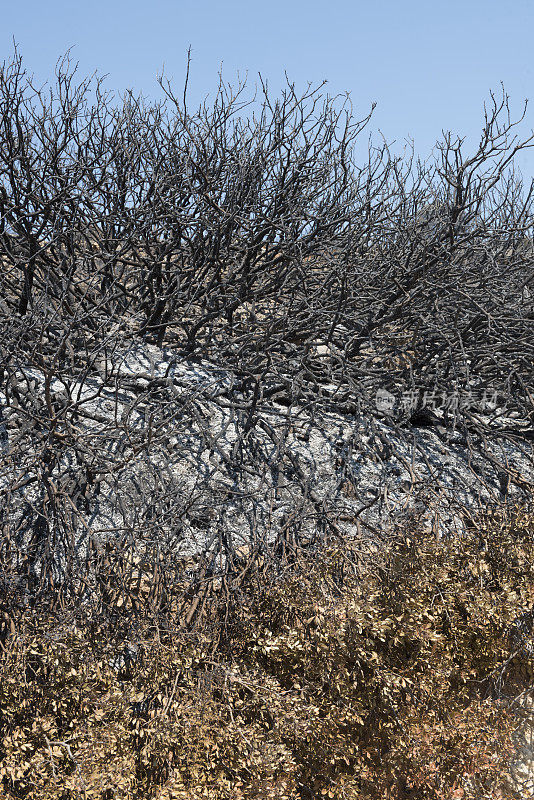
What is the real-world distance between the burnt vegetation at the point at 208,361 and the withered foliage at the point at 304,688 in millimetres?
76

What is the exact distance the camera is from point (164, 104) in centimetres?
879

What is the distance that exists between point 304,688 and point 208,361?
3701mm

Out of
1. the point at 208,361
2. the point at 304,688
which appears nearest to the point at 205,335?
the point at 208,361

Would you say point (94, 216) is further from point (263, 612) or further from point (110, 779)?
point (110, 779)

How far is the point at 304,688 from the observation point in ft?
14.2

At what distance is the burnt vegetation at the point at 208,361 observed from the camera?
480cm

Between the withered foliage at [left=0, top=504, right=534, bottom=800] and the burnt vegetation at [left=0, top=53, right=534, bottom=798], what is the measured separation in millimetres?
76

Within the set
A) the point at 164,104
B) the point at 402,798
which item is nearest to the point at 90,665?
the point at 402,798

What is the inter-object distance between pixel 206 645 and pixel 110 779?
98cm
